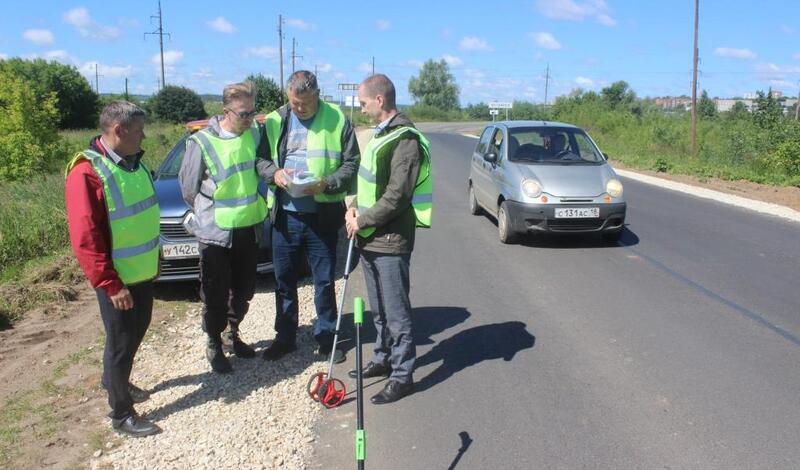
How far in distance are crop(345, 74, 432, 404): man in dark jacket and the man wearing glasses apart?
0.81m

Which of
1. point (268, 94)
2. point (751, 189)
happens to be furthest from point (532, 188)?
point (268, 94)

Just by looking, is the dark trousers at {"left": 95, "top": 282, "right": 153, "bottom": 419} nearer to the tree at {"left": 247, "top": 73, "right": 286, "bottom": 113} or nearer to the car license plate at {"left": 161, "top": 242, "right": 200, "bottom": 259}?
the car license plate at {"left": 161, "top": 242, "right": 200, "bottom": 259}

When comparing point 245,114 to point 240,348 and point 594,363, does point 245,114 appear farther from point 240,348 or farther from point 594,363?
point 594,363

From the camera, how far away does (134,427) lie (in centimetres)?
391

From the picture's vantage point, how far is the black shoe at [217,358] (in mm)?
4770

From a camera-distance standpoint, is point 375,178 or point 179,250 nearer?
point 375,178

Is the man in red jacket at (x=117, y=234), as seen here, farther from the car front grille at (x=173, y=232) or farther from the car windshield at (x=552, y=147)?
the car windshield at (x=552, y=147)

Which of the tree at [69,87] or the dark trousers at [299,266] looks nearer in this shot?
the dark trousers at [299,266]

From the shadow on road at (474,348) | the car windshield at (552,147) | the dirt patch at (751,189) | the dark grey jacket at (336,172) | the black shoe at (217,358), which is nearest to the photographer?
the dark grey jacket at (336,172)

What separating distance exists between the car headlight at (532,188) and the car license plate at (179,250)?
4422 mm

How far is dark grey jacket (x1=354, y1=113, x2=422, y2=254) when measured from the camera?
4.06 meters

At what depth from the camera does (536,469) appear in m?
3.53

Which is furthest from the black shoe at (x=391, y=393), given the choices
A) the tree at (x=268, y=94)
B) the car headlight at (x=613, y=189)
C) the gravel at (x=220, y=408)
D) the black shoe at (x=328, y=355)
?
the tree at (x=268, y=94)

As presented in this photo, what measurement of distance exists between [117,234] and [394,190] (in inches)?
63.6
